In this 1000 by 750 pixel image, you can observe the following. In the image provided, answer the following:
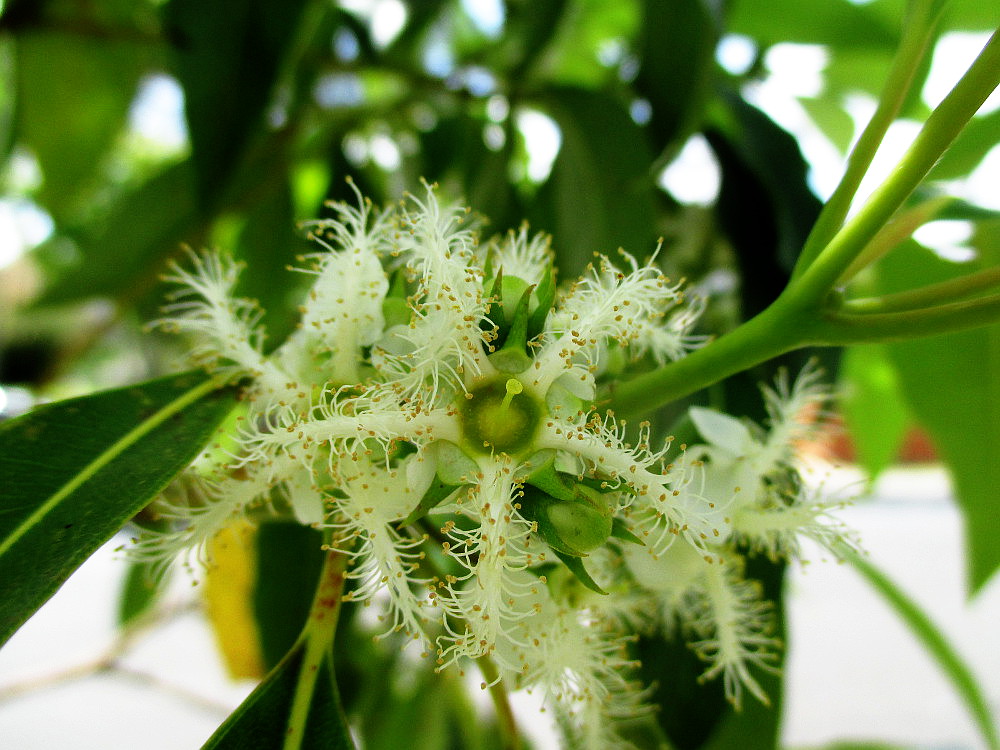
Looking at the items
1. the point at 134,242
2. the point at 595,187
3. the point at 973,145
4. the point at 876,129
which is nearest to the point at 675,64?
the point at 595,187

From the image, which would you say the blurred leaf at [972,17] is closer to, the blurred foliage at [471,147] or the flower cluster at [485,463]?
the blurred foliage at [471,147]

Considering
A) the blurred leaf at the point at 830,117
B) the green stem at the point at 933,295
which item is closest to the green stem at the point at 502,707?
the green stem at the point at 933,295

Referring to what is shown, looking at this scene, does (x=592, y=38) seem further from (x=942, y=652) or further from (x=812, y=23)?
(x=942, y=652)

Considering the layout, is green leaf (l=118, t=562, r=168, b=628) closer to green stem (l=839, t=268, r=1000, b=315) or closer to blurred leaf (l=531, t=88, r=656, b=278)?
blurred leaf (l=531, t=88, r=656, b=278)

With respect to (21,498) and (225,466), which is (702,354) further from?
(21,498)

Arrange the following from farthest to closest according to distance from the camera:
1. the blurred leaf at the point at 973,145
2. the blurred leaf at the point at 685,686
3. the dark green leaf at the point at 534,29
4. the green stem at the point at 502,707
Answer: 1. the dark green leaf at the point at 534,29
2. the blurred leaf at the point at 973,145
3. the blurred leaf at the point at 685,686
4. the green stem at the point at 502,707
